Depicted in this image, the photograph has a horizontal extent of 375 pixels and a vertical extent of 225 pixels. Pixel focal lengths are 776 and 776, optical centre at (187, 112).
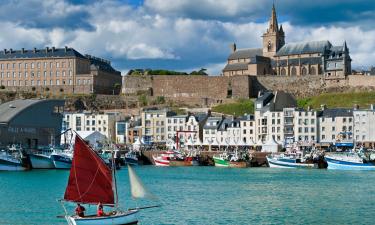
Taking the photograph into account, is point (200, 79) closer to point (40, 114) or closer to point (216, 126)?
point (216, 126)

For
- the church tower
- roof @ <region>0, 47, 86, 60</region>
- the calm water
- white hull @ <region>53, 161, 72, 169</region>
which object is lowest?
the calm water

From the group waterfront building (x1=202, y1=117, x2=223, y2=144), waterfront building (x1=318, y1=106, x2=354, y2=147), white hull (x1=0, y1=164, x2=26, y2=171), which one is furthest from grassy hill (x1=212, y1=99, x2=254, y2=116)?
white hull (x1=0, y1=164, x2=26, y2=171)

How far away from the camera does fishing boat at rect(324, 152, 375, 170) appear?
76.6 m

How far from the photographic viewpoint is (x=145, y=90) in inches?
4916

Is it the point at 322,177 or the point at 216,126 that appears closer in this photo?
the point at 322,177

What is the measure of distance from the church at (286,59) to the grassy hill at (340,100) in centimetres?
451

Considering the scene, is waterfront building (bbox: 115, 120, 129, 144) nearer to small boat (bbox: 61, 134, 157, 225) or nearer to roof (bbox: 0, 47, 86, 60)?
roof (bbox: 0, 47, 86, 60)

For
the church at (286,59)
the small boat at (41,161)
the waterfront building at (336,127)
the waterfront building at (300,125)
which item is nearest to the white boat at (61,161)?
the small boat at (41,161)

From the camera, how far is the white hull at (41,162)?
74.8 meters

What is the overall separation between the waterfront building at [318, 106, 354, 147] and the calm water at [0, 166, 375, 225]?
25.4 meters

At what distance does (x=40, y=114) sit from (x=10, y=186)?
33677 mm

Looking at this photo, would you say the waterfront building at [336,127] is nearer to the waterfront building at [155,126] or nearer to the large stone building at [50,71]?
the waterfront building at [155,126]

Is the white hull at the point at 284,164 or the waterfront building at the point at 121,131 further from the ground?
the waterfront building at the point at 121,131

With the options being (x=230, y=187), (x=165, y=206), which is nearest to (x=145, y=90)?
(x=230, y=187)
